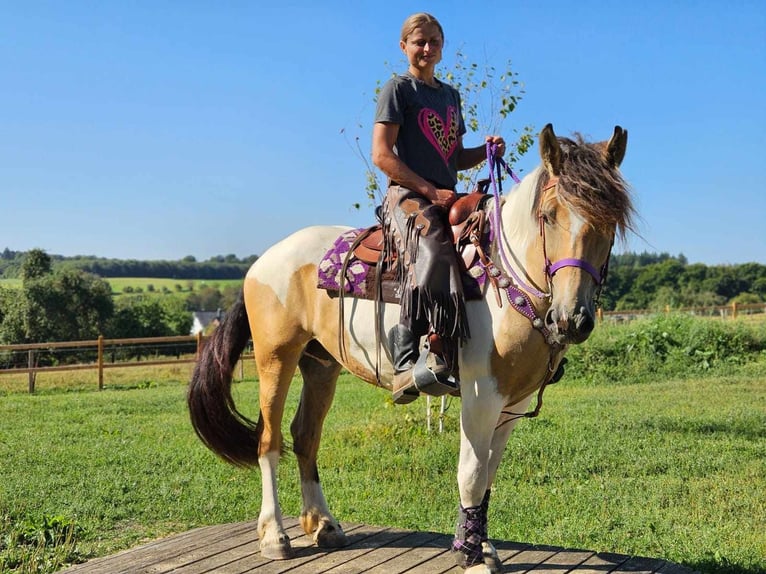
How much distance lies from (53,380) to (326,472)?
13.5m

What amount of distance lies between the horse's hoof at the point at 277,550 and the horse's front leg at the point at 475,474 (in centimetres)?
102

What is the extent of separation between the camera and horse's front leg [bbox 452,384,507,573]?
10.7 ft

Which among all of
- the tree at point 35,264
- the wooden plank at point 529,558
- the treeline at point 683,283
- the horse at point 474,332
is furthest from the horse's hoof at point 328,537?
the treeline at point 683,283

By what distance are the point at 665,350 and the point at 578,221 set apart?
50.4ft

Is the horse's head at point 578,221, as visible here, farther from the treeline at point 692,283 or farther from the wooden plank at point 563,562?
the treeline at point 692,283

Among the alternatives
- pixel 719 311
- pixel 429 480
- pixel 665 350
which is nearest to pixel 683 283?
pixel 719 311

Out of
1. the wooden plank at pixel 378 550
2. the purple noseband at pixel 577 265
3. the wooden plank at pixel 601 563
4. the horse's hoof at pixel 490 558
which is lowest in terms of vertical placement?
the wooden plank at pixel 378 550

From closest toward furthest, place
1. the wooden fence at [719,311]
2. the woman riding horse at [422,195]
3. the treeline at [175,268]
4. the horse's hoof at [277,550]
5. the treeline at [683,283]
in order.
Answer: the woman riding horse at [422,195], the horse's hoof at [277,550], the wooden fence at [719,311], the treeline at [683,283], the treeline at [175,268]

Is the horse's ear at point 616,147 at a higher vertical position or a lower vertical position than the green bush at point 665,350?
higher

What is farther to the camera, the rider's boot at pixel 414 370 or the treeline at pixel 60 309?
the treeline at pixel 60 309

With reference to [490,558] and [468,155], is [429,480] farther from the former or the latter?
[468,155]

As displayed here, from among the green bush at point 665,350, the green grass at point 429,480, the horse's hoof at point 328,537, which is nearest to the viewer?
the horse's hoof at point 328,537

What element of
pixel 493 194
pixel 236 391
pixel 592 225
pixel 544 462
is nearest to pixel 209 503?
pixel 544 462

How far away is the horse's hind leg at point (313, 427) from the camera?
169 inches
